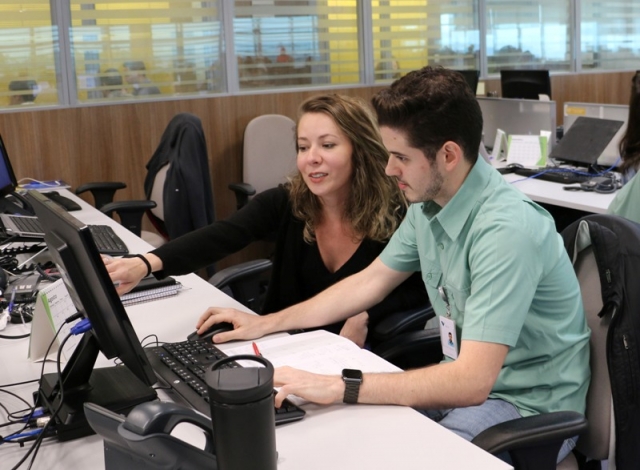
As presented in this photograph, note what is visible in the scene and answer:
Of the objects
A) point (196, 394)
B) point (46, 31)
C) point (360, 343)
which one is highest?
point (46, 31)

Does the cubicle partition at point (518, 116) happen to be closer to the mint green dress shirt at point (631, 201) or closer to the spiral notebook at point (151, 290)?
the mint green dress shirt at point (631, 201)

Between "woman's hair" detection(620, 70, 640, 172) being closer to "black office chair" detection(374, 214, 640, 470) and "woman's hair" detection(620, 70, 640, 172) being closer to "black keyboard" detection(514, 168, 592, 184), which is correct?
"black keyboard" detection(514, 168, 592, 184)

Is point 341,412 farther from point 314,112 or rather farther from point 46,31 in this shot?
point 46,31

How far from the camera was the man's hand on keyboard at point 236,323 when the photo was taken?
183 cm

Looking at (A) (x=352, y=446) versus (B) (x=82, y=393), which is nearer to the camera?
(A) (x=352, y=446)

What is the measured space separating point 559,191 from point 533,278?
7.71ft

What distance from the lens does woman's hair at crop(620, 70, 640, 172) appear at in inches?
117

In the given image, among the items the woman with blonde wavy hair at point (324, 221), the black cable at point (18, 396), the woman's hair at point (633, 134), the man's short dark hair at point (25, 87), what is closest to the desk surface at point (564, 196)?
the woman's hair at point (633, 134)

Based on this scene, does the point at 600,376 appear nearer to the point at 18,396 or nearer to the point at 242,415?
the point at 242,415

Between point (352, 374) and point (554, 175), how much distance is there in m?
2.87

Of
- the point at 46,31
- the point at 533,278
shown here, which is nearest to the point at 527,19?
the point at 46,31

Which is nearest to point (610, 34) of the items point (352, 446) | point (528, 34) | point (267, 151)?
point (528, 34)

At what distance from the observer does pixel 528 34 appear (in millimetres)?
6574

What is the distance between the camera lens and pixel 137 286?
2271 millimetres
